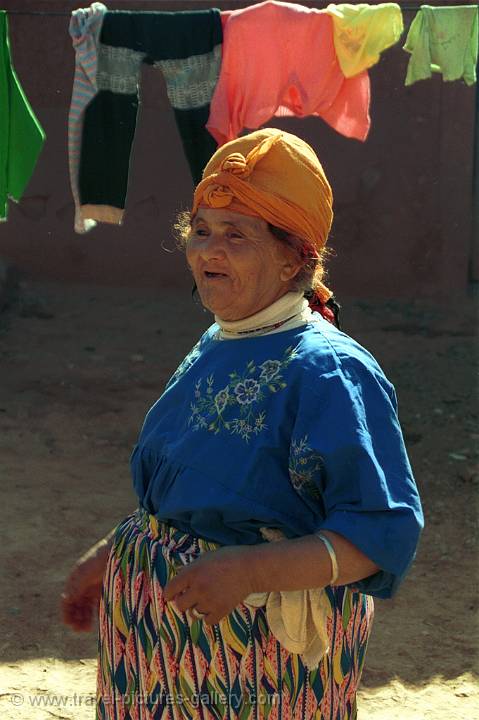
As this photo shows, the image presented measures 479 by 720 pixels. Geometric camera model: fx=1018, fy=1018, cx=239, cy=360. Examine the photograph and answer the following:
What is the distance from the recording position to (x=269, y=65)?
4.55 m

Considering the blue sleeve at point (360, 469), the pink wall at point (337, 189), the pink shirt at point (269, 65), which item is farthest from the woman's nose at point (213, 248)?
the pink wall at point (337, 189)

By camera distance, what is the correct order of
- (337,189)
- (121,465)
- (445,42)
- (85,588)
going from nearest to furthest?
1. (85,588)
2. (445,42)
3. (121,465)
4. (337,189)

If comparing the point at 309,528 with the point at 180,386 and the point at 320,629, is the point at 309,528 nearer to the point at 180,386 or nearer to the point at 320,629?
the point at 320,629

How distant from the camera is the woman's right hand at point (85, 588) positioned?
2148 mm

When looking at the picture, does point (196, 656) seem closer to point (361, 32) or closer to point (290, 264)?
point (290, 264)

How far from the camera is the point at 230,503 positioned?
179cm

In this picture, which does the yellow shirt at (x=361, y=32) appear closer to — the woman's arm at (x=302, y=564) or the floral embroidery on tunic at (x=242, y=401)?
the floral embroidery on tunic at (x=242, y=401)

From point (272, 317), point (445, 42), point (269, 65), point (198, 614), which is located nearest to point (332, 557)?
point (198, 614)

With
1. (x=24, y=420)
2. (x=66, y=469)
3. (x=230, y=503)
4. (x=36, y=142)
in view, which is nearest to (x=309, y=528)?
(x=230, y=503)

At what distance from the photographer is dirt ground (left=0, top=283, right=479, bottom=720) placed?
3.61 meters

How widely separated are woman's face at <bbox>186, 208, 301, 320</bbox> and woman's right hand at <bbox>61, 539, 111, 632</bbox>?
59 centimetres

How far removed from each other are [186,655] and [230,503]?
0.32m

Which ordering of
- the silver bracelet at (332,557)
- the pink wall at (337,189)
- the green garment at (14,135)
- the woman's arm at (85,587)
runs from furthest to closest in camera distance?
the pink wall at (337,189)
the green garment at (14,135)
the woman's arm at (85,587)
the silver bracelet at (332,557)

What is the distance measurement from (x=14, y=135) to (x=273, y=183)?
3065mm
